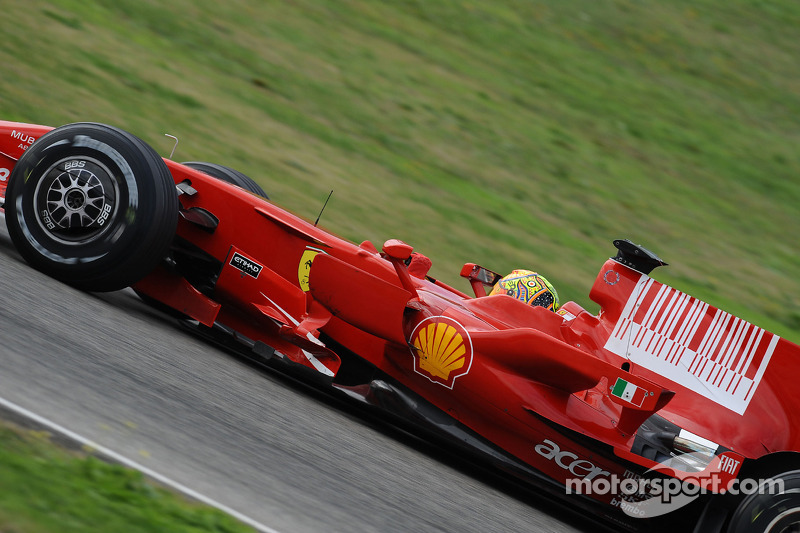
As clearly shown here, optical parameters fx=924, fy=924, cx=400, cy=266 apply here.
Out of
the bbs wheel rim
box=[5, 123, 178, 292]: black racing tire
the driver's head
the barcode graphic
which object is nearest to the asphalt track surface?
box=[5, 123, 178, 292]: black racing tire

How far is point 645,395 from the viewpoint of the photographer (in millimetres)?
4738

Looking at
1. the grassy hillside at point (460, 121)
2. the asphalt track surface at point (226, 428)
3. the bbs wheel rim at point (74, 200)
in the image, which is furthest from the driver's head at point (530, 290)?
the grassy hillside at point (460, 121)

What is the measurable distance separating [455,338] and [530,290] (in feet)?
3.55

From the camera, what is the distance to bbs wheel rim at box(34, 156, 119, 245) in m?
5.11

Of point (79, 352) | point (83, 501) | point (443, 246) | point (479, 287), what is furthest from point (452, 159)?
point (83, 501)

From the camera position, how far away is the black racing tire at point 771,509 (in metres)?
4.41

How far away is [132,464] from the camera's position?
3545 millimetres

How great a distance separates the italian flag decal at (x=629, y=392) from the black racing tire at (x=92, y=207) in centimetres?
257

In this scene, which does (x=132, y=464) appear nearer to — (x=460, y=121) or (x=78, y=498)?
(x=78, y=498)

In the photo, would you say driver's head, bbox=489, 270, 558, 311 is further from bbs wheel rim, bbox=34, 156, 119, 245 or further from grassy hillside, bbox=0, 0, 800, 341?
grassy hillside, bbox=0, 0, 800, 341

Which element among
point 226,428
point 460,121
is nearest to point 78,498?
point 226,428

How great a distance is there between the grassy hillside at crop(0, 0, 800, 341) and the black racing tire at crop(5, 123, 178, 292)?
4.16 metres

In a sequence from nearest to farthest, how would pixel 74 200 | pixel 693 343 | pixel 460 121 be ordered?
pixel 74 200 < pixel 693 343 < pixel 460 121

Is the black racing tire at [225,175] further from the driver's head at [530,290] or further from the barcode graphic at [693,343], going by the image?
the barcode graphic at [693,343]
